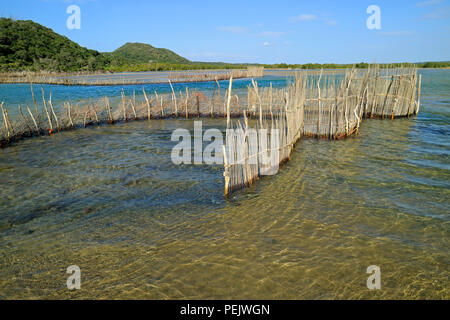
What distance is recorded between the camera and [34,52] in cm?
5022

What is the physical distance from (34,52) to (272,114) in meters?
58.9

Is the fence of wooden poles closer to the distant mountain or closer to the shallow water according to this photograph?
the shallow water

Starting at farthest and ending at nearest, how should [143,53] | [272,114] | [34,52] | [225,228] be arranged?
[143,53], [34,52], [272,114], [225,228]

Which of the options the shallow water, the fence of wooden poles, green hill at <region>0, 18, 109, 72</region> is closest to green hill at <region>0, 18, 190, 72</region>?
green hill at <region>0, 18, 109, 72</region>

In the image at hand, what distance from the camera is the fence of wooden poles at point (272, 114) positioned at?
5.65m

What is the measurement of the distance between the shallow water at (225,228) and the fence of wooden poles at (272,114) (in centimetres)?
71

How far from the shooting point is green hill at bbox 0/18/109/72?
44.7 metres

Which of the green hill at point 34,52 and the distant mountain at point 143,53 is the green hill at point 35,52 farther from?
the distant mountain at point 143,53

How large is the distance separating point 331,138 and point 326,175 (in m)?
3.39

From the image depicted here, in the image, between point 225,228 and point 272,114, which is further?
point 272,114

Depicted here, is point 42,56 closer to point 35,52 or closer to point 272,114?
point 35,52

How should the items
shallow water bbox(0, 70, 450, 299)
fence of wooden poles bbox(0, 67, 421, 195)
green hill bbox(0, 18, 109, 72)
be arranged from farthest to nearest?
green hill bbox(0, 18, 109, 72)
fence of wooden poles bbox(0, 67, 421, 195)
shallow water bbox(0, 70, 450, 299)

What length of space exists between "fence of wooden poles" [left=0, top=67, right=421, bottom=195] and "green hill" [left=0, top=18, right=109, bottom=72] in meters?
37.7

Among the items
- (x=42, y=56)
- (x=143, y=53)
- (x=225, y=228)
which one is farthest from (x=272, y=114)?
(x=143, y=53)
